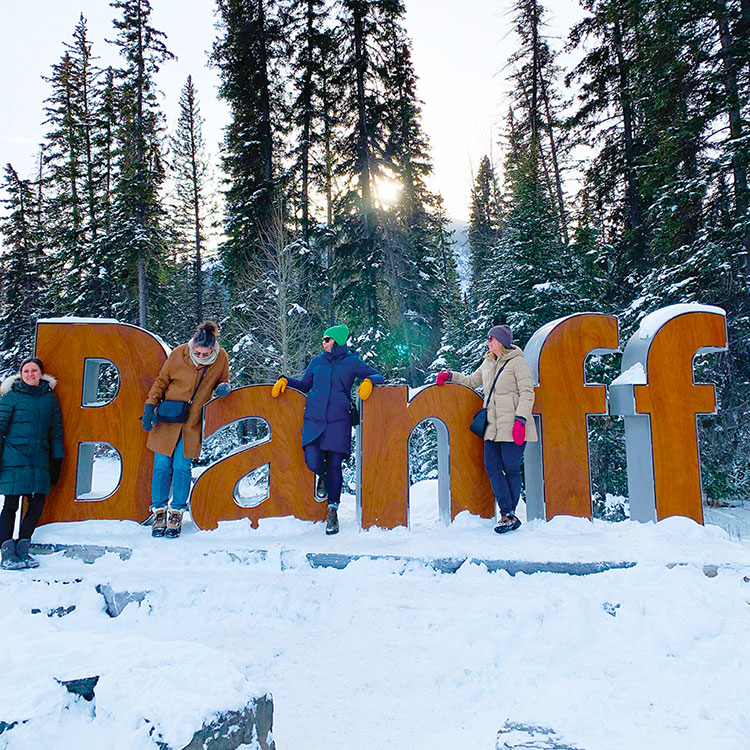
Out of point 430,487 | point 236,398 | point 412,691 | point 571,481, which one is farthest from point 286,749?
point 430,487

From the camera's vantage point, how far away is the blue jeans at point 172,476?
5047 mm

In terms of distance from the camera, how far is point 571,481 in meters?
5.22

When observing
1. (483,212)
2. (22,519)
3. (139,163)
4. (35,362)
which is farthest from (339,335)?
(483,212)

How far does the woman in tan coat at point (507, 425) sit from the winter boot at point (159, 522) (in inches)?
125

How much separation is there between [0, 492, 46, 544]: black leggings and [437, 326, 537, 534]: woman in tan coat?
13.6 feet

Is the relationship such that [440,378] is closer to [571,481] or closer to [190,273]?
[571,481]

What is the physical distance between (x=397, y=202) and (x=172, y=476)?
13.9 m

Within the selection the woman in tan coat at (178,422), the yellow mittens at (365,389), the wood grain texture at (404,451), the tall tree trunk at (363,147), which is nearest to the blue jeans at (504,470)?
the wood grain texture at (404,451)

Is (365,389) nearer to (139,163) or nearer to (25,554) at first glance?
(25,554)

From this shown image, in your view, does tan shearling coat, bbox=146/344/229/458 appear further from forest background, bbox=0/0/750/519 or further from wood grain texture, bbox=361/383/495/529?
forest background, bbox=0/0/750/519

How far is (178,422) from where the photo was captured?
506 cm

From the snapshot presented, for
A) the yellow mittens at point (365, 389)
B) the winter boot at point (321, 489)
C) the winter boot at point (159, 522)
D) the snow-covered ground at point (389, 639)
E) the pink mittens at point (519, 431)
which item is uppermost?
the yellow mittens at point (365, 389)

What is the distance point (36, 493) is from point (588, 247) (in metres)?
12.9

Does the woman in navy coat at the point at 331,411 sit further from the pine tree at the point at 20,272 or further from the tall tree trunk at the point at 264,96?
the pine tree at the point at 20,272
